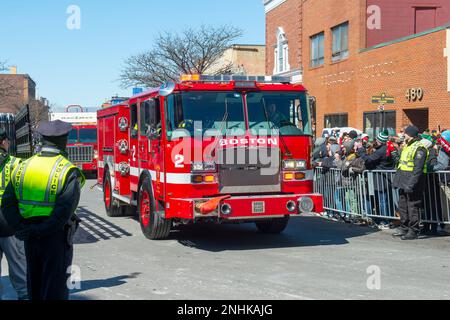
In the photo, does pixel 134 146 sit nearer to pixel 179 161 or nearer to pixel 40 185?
pixel 179 161

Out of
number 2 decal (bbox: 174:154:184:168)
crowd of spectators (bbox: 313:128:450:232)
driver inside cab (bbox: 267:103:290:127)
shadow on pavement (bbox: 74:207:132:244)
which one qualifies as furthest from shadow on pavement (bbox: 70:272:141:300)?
crowd of spectators (bbox: 313:128:450:232)

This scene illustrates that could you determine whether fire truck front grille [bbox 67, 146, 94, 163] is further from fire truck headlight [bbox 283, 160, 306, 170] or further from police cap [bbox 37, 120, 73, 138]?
police cap [bbox 37, 120, 73, 138]

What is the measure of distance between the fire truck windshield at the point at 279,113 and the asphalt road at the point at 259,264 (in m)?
1.91

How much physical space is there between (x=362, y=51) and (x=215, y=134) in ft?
61.3

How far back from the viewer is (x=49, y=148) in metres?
5.27

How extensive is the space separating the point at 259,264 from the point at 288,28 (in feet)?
94.5

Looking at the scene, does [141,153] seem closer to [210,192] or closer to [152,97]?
[152,97]

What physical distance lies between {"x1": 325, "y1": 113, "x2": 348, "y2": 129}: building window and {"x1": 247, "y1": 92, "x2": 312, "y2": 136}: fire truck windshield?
18692 mm

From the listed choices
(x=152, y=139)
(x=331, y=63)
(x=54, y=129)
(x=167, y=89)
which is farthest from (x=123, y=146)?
(x=331, y=63)

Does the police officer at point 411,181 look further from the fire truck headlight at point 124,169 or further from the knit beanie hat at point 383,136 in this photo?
the fire truck headlight at point 124,169

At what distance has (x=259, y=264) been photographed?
8.76m
